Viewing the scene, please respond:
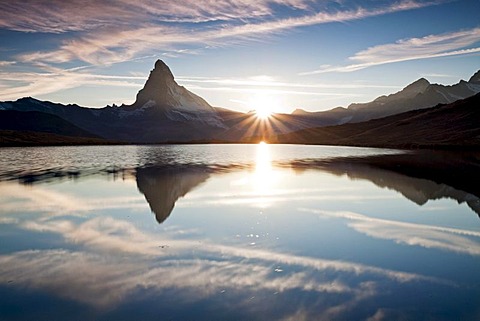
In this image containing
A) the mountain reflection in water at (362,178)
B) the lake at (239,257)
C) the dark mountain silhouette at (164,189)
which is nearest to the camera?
the lake at (239,257)

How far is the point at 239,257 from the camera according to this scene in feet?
52.2

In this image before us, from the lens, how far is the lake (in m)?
11.5

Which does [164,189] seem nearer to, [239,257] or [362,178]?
[239,257]

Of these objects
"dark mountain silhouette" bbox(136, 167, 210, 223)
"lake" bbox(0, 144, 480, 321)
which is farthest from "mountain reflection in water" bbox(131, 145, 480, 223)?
"lake" bbox(0, 144, 480, 321)

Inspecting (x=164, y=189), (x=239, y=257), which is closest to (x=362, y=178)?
(x=164, y=189)

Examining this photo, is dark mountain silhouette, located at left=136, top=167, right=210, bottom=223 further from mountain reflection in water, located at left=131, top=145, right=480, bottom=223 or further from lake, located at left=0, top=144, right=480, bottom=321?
lake, located at left=0, top=144, right=480, bottom=321

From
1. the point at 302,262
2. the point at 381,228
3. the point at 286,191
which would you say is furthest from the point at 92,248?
the point at 286,191

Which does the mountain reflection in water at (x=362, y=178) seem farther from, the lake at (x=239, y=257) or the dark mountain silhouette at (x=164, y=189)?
the lake at (x=239, y=257)

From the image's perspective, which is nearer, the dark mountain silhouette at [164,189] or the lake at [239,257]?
the lake at [239,257]

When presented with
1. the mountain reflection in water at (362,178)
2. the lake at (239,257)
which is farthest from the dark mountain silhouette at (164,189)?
the lake at (239,257)

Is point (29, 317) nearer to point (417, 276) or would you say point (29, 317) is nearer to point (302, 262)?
point (302, 262)

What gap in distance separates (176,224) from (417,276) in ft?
41.8

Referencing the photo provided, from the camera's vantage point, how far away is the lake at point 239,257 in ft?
37.6

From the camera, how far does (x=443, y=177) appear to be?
44.2 metres
